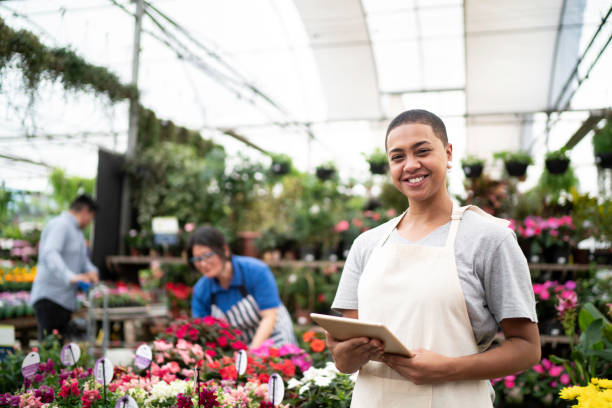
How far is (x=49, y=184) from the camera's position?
25.4 ft

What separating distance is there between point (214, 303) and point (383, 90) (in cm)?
759

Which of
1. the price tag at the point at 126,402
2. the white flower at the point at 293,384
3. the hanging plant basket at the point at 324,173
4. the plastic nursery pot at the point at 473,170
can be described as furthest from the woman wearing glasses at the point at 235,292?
the hanging plant basket at the point at 324,173

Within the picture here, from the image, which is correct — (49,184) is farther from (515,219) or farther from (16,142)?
(515,219)

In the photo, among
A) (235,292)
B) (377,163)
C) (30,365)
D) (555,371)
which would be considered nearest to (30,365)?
(30,365)

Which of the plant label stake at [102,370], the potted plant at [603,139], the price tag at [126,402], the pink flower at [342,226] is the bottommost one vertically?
the price tag at [126,402]

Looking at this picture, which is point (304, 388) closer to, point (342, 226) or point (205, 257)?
point (205, 257)

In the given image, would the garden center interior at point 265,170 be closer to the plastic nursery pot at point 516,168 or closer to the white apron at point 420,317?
the plastic nursery pot at point 516,168

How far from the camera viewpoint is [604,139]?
6.29m

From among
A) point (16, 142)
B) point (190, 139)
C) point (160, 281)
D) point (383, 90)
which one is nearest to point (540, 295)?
point (160, 281)

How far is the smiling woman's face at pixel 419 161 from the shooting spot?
3.98 feet

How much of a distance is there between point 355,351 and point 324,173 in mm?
4872

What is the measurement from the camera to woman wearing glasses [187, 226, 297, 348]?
271 cm

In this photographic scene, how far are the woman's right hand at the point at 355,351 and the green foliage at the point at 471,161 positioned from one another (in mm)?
4237

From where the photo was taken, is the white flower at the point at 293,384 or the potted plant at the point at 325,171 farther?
the potted plant at the point at 325,171
